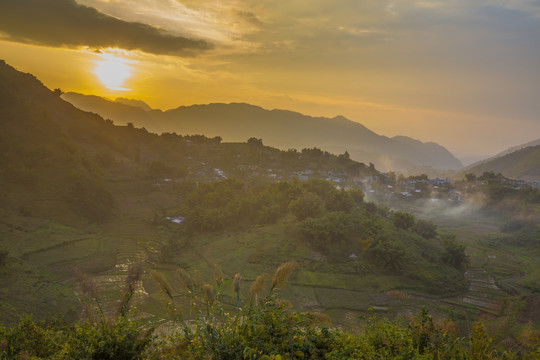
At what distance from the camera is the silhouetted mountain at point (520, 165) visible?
134750 millimetres

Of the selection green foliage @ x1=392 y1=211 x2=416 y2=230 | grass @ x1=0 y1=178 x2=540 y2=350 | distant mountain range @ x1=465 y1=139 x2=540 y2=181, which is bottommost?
grass @ x1=0 y1=178 x2=540 y2=350

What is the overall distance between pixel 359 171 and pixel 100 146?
64.8 m

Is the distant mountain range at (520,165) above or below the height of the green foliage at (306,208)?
above

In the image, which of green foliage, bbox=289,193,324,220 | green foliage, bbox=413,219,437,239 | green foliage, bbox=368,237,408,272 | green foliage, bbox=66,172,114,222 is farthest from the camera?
green foliage, bbox=66,172,114,222

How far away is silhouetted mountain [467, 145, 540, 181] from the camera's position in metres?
135

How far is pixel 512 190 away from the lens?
69.8 meters

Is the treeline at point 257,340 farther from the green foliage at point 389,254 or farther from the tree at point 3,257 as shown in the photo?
the green foliage at point 389,254

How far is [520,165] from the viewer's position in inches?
5817

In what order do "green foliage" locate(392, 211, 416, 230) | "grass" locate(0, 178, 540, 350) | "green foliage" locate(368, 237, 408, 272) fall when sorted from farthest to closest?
"green foliage" locate(392, 211, 416, 230), "green foliage" locate(368, 237, 408, 272), "grass" locate(0, 178, 540, 350)

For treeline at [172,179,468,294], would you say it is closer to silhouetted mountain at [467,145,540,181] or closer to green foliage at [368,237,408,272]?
green foliage at [368,237,408,272]

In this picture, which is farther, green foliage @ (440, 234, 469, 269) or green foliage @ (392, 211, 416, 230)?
green foliage @ (392, 211, 416, 230)

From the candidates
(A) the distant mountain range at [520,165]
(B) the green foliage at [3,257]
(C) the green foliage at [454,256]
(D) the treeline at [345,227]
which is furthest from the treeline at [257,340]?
(A) the distant mountain range at [520,165]

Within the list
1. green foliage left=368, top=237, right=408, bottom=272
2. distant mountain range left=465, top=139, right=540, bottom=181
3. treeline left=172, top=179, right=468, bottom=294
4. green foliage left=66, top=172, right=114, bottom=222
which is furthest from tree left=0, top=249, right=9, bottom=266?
distant mountain range left=465, top=139, right=540, bottom=181

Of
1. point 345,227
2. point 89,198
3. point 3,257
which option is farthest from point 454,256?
point 89,198
